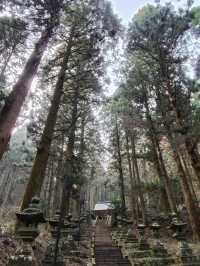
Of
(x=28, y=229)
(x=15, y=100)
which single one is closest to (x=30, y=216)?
(x=28, y=229)

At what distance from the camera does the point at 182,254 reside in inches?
344

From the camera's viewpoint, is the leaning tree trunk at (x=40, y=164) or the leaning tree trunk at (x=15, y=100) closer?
the leaning tree trunk at (x=15, y=100)

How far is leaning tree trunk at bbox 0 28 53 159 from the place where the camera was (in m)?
6.70

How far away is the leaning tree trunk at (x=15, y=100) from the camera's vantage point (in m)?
6.70

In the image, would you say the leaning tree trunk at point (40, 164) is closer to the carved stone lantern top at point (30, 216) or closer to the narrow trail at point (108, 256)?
the carved stone lantern top at point (30, 216)

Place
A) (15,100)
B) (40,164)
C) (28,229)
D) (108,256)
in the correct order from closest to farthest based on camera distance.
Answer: (28,229)
(15,100)
(40,164)
(108,256)

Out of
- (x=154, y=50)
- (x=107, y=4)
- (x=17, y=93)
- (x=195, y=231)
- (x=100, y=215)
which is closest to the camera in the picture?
(x=17, y=93)

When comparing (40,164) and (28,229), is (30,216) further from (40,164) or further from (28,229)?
(40,164)

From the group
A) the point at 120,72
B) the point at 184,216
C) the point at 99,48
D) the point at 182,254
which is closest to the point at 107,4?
the point at 99,48

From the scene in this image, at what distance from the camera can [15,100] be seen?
23.8ft

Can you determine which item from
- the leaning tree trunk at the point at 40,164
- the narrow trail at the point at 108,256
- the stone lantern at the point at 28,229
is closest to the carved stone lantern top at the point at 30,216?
the stone lantern at the point at 28,229

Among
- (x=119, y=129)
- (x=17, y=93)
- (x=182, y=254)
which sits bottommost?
(x=182, y=254)

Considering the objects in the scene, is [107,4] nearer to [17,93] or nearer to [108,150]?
[17,93]

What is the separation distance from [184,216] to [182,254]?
11455 millimetres
